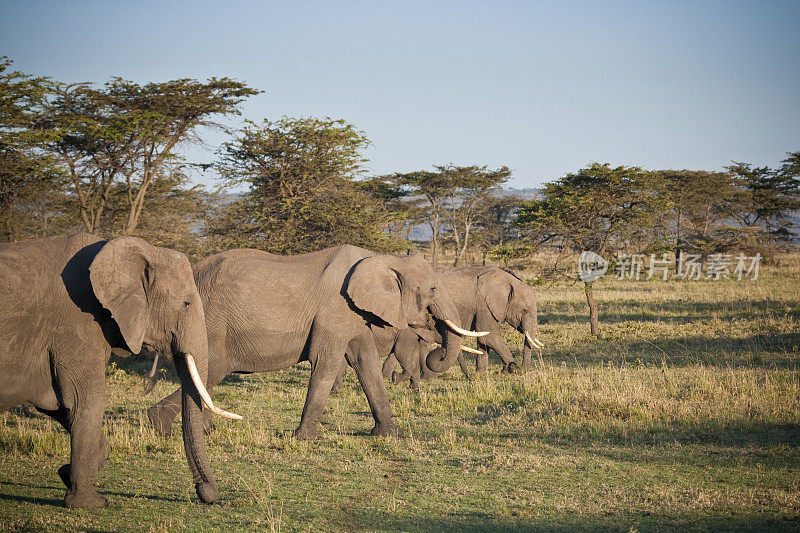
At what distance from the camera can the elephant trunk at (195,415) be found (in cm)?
Answer: 612

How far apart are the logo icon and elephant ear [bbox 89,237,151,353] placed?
52.7 feet

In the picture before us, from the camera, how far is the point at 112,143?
17.0 m

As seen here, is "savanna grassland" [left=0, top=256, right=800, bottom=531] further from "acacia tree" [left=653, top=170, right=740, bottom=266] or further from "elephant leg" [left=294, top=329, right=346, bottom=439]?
"acacia tree" [left=653, top=170, right=740, bottom=266]

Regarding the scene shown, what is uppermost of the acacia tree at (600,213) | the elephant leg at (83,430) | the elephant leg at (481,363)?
the acacia tree at (600,213)

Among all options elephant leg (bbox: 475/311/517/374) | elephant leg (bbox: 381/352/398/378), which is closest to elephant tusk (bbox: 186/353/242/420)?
elephant leg (bbox: 381/352/398/378)

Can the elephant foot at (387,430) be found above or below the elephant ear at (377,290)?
below

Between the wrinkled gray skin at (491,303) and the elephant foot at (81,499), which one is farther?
the wrinkled gray skin at (491,303)

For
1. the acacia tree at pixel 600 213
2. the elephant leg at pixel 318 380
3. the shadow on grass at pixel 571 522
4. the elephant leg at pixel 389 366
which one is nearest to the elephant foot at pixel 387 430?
the elephant leg at pixel 318 380

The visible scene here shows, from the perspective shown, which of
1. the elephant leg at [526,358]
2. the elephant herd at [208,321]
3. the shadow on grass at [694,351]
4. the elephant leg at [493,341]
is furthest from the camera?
the elephant leg at [526,358]

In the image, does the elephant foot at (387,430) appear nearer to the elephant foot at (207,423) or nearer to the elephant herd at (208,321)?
the elephant herd at (208,321)

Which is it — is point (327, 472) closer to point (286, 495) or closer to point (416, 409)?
point (286, 495)

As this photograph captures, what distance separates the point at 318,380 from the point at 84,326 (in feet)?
12.0

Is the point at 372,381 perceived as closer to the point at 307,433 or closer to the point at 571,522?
the point at 307,433

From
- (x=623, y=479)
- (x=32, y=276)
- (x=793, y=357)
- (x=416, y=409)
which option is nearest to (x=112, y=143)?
(x=416, y=409)
